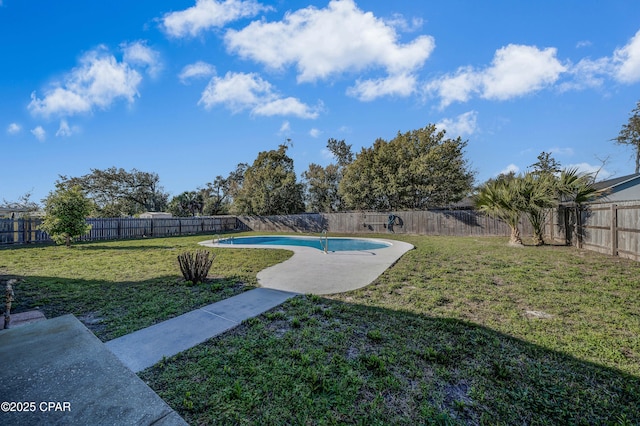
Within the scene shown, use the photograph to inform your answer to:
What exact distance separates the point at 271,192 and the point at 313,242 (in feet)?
28.9

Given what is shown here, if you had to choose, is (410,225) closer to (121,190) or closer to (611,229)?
(611,229)

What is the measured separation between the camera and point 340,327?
3094 mm

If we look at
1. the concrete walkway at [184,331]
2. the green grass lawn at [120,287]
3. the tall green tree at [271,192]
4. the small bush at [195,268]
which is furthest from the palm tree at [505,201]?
the tall green tree at [271,192]

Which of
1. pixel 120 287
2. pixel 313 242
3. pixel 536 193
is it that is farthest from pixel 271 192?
pixel 536 193

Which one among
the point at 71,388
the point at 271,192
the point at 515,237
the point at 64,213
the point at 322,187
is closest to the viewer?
the point at 71,388

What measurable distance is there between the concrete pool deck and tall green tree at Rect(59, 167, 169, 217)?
28.5 m

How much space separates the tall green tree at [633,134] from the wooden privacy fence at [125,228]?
3557cm

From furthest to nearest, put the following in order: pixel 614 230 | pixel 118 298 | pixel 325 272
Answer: pixel 614 230
pixel 325 272
pixel 118 298

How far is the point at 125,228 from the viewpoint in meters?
15.9

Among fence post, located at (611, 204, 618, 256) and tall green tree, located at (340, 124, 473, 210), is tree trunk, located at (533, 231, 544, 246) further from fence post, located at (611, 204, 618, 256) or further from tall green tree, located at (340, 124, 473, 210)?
tall green tree, located at (340, 124, 473, 210)

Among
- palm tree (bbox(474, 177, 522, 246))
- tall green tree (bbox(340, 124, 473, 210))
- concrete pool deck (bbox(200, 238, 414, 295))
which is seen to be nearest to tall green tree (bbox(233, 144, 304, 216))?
tall green tree (bbox(340, 124, 473, 210))

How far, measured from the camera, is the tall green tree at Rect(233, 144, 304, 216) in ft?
68.5

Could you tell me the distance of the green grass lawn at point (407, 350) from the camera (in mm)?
1818

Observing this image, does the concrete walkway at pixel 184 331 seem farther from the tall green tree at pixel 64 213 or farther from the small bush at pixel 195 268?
the tall green tree at pixel 64 213
